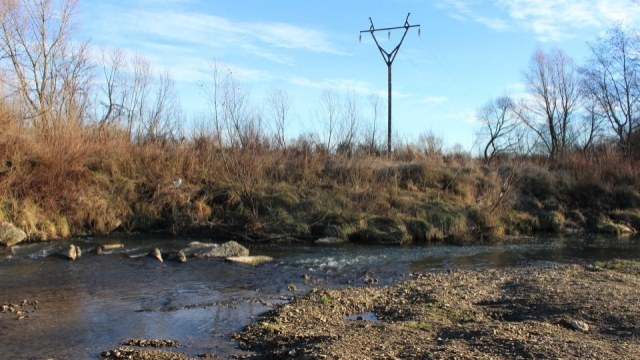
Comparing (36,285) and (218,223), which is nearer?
(36,285)

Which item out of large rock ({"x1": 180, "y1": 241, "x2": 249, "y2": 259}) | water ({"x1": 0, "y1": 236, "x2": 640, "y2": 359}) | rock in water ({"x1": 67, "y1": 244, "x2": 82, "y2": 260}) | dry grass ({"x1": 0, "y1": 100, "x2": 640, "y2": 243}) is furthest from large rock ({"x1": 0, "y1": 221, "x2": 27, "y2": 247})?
large rock ({"x1": 180, "y1": 241, "x2": 249, "y2": 259})

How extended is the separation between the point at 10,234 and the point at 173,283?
750 centimetres

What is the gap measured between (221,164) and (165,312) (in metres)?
14.9

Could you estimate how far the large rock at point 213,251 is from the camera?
1603 cm

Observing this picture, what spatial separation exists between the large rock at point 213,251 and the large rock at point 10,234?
519 cm

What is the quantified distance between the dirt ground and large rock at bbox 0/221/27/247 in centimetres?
1054

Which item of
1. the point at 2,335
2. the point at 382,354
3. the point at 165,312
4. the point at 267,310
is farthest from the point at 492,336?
the point at 2,335

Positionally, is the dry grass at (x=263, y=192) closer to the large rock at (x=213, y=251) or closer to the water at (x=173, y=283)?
the water at (x=173, y=283)

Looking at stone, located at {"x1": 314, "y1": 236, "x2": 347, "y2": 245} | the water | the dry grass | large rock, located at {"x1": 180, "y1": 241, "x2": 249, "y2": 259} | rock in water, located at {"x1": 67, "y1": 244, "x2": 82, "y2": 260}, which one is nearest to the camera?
the water

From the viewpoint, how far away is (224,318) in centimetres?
952

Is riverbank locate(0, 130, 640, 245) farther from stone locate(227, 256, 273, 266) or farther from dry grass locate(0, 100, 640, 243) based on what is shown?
stone locate(227, 256, 273, 266)

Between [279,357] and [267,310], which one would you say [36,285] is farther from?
[279,357]

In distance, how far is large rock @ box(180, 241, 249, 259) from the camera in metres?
16.0

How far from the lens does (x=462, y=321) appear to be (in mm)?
9016
